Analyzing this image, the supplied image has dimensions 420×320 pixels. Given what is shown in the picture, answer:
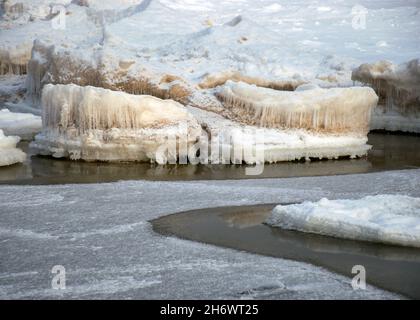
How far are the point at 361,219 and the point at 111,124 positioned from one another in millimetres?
5609

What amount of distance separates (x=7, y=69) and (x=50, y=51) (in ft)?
19.4

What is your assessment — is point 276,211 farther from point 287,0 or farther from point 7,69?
point 287,0

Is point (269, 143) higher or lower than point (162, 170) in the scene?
higher

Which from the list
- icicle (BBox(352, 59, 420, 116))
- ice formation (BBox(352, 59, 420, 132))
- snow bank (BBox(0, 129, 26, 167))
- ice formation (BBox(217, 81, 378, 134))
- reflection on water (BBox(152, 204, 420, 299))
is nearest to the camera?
reflection on water (BBox(152, 204, 420, 299))

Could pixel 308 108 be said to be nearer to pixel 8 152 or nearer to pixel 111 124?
pixel 111 124

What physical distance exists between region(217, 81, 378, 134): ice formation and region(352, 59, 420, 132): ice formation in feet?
12.2

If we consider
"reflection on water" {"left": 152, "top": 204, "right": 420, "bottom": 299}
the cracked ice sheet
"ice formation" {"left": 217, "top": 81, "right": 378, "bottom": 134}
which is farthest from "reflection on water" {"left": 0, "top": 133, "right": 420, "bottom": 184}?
"reflection on water" {"left": 152, "top": 204, "right": 420, "bottom": 299}

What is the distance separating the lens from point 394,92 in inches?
604

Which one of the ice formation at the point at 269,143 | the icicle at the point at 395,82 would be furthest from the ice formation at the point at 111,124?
the icicle at the point at 395,82

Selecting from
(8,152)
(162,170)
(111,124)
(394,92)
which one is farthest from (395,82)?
(8,152)

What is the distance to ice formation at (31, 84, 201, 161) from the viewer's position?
10359mm

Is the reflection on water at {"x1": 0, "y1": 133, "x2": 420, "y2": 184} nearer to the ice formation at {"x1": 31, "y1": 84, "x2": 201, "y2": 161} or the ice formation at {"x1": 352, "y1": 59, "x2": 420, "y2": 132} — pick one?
the ice formation at {"x1": 31, "y1": 84, "x2": 201, "y2": 161}

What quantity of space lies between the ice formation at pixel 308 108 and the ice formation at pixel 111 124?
3.66 feet

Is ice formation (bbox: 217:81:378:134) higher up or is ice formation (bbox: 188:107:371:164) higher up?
ice formation (bbox: 217:81:378:134)
